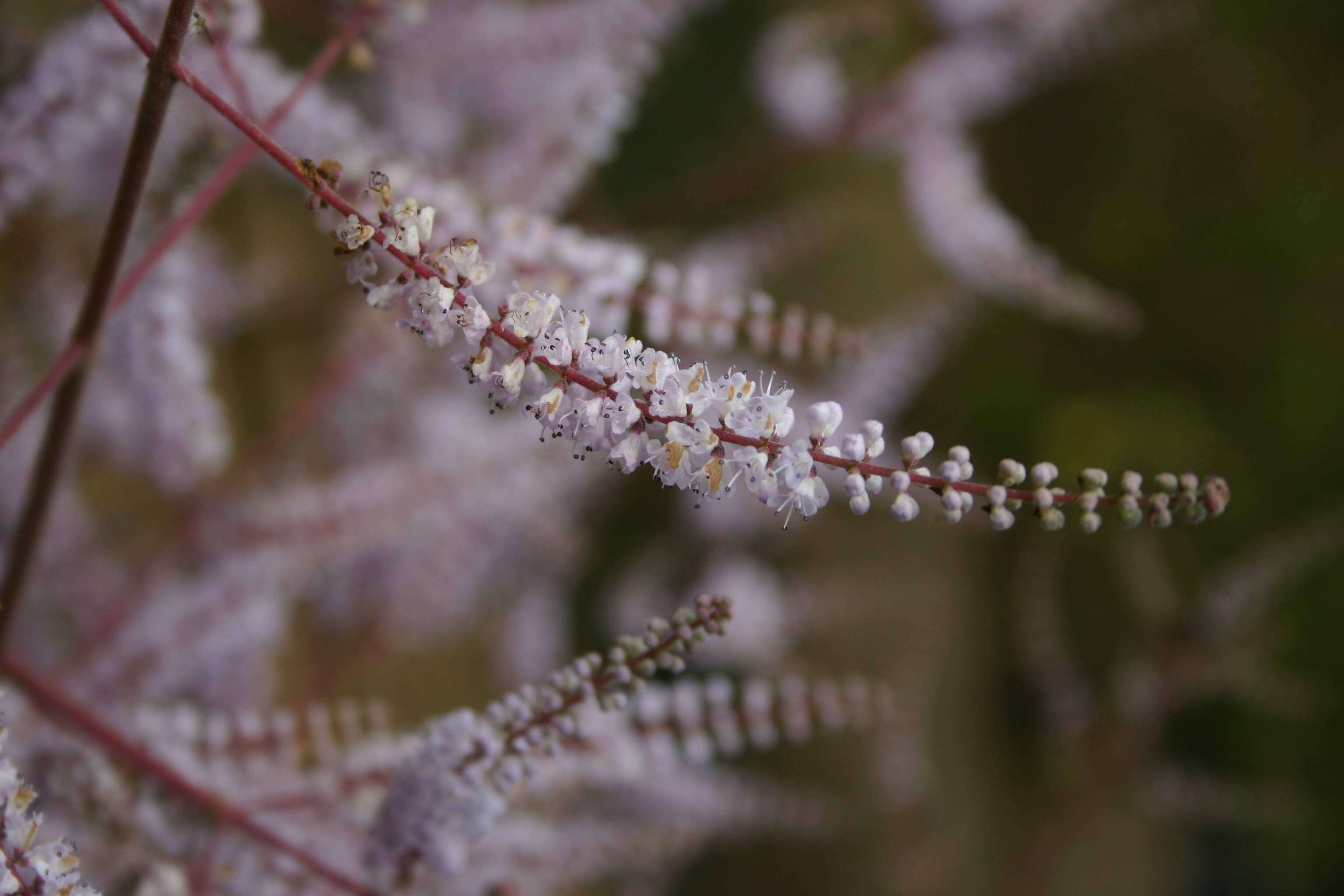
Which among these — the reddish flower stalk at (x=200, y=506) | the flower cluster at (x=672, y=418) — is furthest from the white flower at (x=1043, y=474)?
the reddish flower stalk at (x=200, y=506)

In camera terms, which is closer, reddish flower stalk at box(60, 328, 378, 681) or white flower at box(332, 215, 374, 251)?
white flower at box(332, 215, 374, 251)

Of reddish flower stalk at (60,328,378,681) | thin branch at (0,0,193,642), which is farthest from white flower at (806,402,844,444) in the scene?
reddish flower stalk at (60,328,378,681)

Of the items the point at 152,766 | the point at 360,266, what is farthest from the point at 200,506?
the point at 360,266

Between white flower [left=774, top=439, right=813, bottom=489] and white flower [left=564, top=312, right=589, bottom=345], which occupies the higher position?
white flower [left=564, top=312, right=589, bottom=345]

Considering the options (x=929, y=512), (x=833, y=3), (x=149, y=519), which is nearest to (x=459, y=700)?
(x=149, y=519)

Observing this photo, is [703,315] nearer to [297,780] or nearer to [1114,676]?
[297,780]

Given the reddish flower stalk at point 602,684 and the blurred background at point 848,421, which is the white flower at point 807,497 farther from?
the blurred background at point 848,421

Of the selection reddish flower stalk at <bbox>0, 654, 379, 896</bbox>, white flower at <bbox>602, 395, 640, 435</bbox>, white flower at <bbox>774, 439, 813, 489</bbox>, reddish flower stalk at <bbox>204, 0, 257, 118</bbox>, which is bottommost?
reddish flower stalk at <bbox>0, 654, 379, 896</bbox>

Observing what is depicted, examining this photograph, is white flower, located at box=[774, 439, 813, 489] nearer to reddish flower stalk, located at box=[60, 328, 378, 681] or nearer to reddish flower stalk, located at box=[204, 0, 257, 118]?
reddish flower stalk, located at box=[204, 0, 257, 118]
